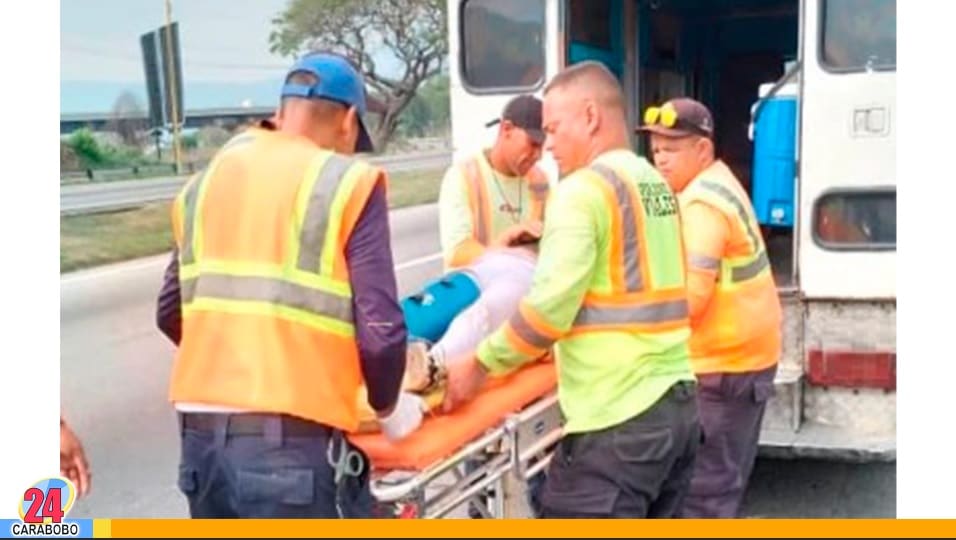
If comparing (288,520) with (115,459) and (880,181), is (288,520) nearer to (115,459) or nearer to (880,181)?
(880,181)

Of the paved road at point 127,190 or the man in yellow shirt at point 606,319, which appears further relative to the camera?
the paved road at point 127,190

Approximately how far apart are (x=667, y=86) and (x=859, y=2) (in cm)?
231

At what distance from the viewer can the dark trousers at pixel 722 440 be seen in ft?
10.4

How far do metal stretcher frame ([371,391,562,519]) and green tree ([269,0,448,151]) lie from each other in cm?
→ 269

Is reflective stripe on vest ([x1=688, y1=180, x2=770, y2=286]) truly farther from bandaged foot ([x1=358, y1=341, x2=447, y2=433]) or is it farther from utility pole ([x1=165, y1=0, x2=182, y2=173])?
utility pole ([x1=165, y1=0, x2=182, y2=173])

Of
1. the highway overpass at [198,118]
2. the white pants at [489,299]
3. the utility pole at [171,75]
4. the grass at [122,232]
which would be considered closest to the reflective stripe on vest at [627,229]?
the white pants at [489,299]

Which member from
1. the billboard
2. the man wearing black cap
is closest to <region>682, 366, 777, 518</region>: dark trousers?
the man wearing black cap

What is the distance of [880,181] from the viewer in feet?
12.1

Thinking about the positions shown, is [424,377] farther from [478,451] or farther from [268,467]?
[268,467]

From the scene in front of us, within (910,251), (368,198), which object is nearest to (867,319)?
(910,251)

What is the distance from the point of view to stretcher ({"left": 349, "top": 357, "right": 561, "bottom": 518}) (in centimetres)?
234

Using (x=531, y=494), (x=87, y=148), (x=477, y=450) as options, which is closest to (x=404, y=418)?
(x=477, y=450)

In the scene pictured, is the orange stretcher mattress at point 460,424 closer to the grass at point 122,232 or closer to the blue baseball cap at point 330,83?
the blue baseball cap at point 330,83

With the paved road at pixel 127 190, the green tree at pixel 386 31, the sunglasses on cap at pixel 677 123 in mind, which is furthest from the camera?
the green tree at pixel 386 31
